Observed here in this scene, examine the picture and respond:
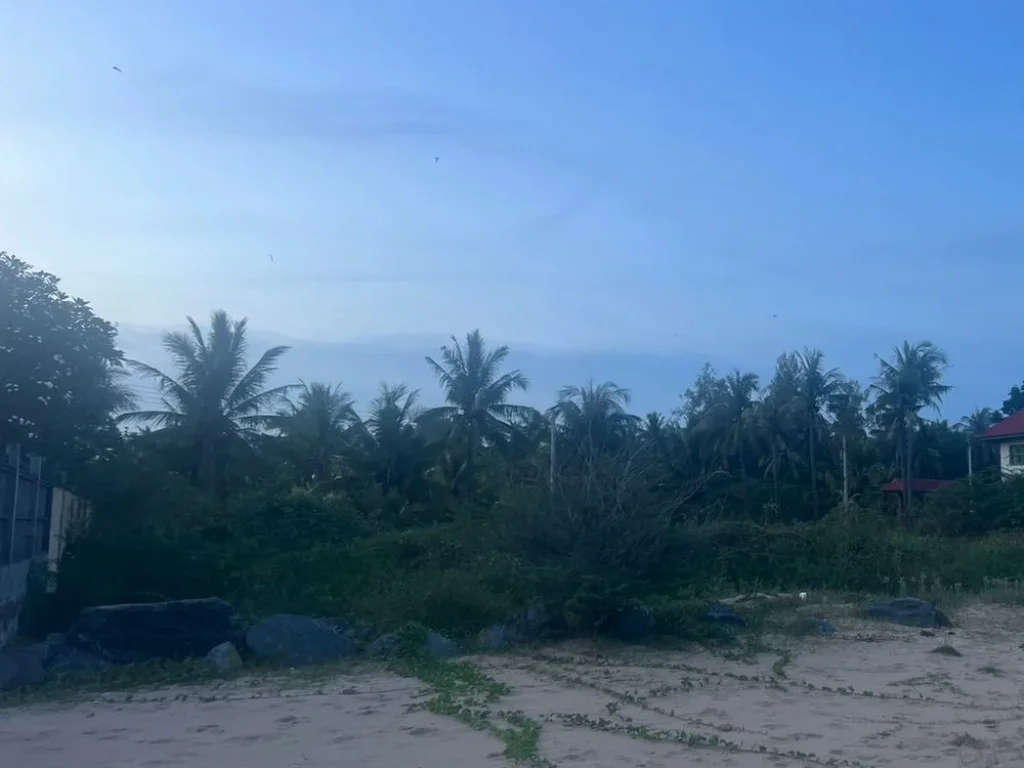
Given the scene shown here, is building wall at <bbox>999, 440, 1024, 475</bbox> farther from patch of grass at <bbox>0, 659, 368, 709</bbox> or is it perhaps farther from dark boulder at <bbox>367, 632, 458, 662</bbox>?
patch of grass at <bbox>0, 659, 368, 709</bbox>

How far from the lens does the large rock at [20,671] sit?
1241cm

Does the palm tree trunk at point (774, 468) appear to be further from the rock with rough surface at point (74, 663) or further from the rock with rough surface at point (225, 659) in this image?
the rock with rough surface at point (74, 663)

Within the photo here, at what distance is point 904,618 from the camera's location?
698 inches

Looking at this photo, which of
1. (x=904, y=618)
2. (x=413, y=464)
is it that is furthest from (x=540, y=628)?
(x=413, y=464)

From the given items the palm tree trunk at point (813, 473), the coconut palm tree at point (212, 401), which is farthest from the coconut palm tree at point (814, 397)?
the coconut palm tree at point (212, 401)

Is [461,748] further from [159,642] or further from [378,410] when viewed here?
[378,410]

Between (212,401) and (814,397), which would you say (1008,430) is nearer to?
(814,397)

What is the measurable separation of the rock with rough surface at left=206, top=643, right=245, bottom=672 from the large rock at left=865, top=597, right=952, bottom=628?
10189 mm

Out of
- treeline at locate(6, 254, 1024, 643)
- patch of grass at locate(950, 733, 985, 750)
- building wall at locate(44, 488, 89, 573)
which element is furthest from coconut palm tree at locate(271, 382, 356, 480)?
patch of grass at locate(950, 733, 985, 750)

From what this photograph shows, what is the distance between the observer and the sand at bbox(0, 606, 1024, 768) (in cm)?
837

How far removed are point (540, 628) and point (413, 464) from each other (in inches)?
874

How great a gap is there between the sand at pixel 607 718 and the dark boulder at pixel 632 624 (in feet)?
4.67

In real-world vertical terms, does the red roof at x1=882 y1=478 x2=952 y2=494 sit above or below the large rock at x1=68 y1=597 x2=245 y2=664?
above

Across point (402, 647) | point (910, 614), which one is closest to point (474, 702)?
point (402, 647)
